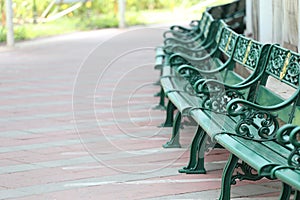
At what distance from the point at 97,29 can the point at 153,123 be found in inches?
508

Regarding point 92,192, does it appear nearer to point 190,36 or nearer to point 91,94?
point 91,94

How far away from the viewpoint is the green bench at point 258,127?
5.05 metres

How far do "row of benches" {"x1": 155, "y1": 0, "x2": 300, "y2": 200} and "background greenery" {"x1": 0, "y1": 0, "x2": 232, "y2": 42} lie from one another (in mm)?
11285

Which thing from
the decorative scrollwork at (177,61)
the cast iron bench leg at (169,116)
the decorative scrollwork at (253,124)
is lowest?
the cast iron bench leg at (169,116)

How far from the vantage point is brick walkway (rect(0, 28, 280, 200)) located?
6.21 metres

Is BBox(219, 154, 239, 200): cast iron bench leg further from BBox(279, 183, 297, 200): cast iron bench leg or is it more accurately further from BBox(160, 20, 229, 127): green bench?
BBox(160, 20, 229, 127): green bench

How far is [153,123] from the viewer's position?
8922 mm

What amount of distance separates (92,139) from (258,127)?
260 cm

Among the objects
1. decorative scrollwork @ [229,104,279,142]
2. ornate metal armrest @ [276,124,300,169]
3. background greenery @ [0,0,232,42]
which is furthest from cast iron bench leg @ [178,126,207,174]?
background greenery @ [0,0,232,42]

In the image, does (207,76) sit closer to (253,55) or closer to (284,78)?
(253,55)

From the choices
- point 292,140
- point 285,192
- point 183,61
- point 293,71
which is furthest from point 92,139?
point 292,140

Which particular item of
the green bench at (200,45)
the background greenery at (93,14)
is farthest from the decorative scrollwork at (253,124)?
the background greenery at (93,14)

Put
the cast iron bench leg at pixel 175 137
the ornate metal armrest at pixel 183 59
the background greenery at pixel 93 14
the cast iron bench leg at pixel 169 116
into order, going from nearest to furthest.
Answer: the cast iron bench leg at pixel 175 137 < the cast iron bench leg at pixel 169 116 < the ornate metal armrest at pixel 183 59 < the background greenery at pixel 93 14

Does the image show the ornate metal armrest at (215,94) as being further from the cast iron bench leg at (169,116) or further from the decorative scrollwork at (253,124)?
the cast iron bench leg at (169,116)
